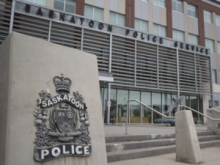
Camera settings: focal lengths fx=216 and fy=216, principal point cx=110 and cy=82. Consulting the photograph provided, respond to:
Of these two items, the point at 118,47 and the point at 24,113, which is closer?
the point at 24,113

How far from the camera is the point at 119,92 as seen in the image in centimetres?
1830

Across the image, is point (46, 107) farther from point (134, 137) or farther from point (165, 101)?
point (165, 101)

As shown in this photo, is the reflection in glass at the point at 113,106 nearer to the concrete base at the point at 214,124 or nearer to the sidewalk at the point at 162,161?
the concrete base at the point at 214,124

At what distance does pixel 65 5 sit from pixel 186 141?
15716mm

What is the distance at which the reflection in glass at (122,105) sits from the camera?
18016mm

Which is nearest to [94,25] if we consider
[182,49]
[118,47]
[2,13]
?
[118,47]

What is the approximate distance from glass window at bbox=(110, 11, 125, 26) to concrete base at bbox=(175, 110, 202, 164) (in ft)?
50.8

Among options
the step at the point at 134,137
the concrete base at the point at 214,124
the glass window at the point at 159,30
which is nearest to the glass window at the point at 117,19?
the glass window at the point at 159,30

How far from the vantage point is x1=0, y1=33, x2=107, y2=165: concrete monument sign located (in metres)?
3.38

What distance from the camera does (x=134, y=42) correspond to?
18.3 m

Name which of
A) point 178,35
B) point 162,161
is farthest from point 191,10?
point 162,161

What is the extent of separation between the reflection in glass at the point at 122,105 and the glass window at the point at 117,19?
657 centimetres

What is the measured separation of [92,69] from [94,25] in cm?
1276

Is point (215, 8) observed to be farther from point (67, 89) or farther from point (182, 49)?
point (67, 89)
